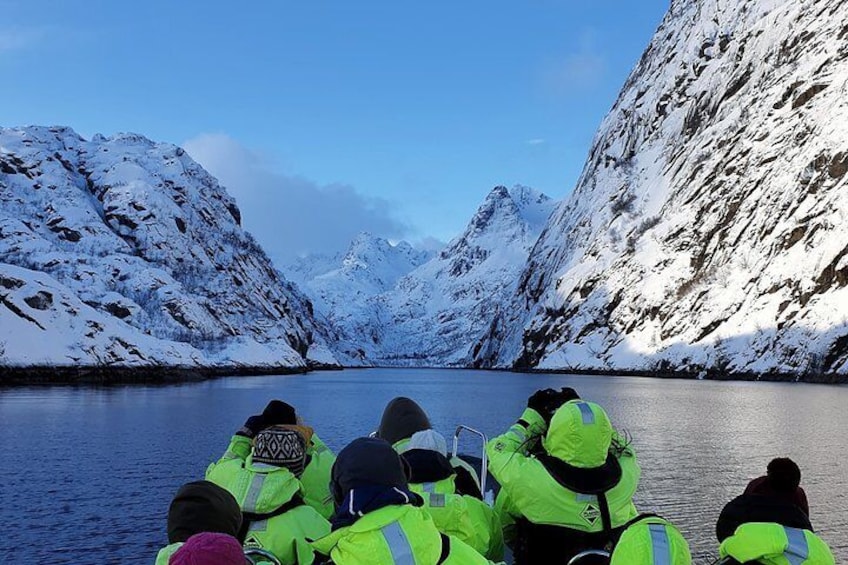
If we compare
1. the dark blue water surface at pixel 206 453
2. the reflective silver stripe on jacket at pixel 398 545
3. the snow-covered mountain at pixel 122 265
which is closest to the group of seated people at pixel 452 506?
the reflective silver stripe on jacket at pixel 398 545

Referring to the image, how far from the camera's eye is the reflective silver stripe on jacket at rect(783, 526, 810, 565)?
5.40 metres

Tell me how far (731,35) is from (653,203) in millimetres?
35945

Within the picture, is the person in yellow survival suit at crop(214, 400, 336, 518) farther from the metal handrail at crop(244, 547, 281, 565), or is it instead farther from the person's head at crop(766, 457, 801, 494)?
the person's head at crop(766, 457, 801, 494)

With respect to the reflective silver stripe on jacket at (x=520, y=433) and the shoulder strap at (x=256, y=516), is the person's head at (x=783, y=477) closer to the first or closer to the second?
the reflective silver stripe on jacket at (x=520, y=433)

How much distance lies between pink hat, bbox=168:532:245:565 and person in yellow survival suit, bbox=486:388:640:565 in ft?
11.2

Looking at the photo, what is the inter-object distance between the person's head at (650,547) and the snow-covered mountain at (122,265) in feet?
313

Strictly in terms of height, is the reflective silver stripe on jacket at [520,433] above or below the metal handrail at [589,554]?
above

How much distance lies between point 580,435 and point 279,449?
296 cm

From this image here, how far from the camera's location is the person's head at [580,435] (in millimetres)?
6492

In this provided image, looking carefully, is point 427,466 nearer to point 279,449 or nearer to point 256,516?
point 279,449

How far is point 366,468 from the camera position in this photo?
472 cm

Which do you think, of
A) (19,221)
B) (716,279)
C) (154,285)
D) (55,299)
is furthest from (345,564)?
(19,221)

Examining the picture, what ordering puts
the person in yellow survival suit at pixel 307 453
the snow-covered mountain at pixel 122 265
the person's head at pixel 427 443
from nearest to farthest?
the person's head at pixel 427 443
the person in yellow survival suit at pixel 307 453
the snow-covered mountain at pixel 122 265

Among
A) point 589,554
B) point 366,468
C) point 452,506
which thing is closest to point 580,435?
point 589,554
